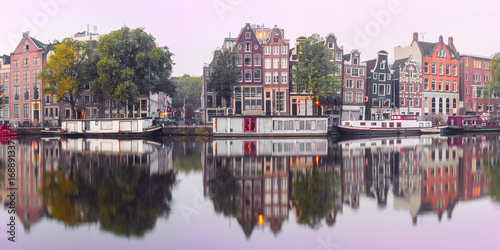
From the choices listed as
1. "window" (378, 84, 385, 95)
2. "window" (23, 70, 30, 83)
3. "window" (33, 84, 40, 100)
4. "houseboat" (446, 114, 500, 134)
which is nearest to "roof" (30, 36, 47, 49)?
"window" (23, 70, 30, 83)

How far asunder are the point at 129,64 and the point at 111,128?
11.6 m

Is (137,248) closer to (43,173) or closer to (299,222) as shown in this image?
(299,222)

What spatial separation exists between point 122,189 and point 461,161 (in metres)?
21.8

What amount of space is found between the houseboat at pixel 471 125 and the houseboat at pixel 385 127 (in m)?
11.6

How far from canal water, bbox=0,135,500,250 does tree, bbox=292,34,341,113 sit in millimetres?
41759

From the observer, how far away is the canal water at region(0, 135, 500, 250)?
32.2ft

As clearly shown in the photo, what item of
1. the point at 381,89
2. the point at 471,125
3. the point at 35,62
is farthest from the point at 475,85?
the point at 35,62

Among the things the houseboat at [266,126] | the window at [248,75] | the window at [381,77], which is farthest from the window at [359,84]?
the houseboat at [266,126]

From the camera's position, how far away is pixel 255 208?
1238cm

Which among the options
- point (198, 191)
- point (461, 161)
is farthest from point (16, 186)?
point (461, 161)

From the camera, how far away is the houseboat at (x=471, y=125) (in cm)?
7100

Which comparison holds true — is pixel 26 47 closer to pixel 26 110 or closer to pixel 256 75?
pixel 26 110

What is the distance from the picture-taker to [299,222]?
36.0 ft

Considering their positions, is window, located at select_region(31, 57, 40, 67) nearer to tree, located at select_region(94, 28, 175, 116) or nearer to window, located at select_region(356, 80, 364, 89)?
tree, located at select_region(94, 28, 175, 116)
